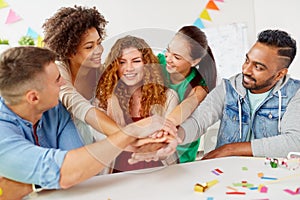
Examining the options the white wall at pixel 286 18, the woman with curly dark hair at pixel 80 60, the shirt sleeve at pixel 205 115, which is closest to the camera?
the woman with curly dark hair at pixel 80 60

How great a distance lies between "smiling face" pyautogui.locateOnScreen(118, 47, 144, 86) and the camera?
0.97m

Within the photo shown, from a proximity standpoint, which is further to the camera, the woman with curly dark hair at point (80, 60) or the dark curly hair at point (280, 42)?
the dark curly hair at point (280, 42)

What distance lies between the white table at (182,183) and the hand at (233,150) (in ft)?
0.47

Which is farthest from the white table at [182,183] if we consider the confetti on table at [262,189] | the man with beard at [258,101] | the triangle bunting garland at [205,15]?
the triangle bunting garland at [205,15]

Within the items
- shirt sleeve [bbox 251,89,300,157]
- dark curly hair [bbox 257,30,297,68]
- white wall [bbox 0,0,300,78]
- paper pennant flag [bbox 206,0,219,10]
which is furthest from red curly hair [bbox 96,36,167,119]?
paper pennant flag [bbox 206,0,219,10]

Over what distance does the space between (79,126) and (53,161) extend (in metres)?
0.23

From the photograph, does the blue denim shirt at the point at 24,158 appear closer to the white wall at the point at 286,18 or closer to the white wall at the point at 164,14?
the white wall at the point at 164,14

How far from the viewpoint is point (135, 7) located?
2438 millimetres

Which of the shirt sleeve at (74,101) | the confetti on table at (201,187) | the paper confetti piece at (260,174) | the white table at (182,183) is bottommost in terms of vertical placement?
the paper confetti piece at (260,174)

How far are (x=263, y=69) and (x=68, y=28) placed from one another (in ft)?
2.06

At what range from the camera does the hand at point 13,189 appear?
0.82m

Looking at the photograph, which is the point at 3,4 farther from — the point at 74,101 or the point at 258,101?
the point at 258,101

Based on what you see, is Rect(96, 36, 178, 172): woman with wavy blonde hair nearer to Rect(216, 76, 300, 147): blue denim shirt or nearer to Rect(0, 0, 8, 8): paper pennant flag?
Rect(216, 76, 300, 147): blue denim shirt

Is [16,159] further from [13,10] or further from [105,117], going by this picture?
[13,10]
